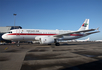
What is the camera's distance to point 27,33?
62.6 ft

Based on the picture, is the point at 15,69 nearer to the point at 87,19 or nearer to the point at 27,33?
the point at 27,33

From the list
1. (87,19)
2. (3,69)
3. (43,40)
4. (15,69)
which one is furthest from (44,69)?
(87,19)

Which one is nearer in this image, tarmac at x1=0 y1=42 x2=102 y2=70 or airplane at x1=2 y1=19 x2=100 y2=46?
tarmac at x1=0 y1=42 x2=102 y2=70

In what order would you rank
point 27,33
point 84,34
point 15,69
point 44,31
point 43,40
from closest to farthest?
point 15,69, point 43,40, point 27,33, point 44,31, point 84,34

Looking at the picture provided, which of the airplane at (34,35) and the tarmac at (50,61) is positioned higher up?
the airplane at (34,35)

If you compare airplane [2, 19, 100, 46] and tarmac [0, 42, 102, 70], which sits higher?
airplane [2, 19, 100, 46]

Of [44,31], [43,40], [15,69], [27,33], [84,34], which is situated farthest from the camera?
[84,34]

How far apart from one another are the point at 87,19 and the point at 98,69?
23968 mm

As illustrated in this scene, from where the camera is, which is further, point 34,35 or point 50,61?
point 34,35

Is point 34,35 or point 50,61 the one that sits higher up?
point 34,35

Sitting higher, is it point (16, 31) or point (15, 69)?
point (16, 31)

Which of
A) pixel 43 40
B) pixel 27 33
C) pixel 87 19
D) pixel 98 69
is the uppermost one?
pixel 87 19

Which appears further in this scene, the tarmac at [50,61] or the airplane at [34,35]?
the airplane at [34,35]

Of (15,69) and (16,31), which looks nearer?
(15,69)
